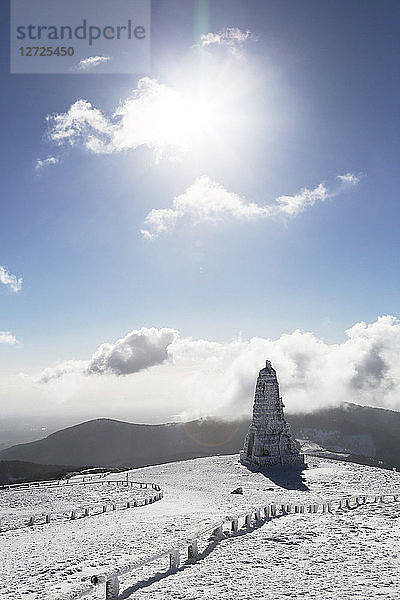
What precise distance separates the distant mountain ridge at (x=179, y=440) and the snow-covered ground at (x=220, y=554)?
106 metres

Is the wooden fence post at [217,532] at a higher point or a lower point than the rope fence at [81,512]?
higher

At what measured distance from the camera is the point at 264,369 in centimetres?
5300

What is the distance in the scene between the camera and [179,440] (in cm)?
15225

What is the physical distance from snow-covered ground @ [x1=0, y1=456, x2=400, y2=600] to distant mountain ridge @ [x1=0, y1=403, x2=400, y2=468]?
4160 inches

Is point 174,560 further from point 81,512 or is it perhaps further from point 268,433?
point 268,433

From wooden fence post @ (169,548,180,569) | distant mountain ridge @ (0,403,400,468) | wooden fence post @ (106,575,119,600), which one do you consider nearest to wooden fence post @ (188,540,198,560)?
wooden fence post @ (169,548,180,569)

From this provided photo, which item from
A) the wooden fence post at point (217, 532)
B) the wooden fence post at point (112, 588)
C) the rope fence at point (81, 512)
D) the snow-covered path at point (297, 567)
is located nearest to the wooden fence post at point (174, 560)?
the snow-covered path at point (297, 567)

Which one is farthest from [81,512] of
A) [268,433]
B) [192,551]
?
[268,433]

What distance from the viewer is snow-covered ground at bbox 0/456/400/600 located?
506 inches

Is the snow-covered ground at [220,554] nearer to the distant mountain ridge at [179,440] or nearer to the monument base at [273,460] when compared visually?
the monument base at [273,460]

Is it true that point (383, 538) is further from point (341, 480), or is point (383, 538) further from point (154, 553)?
point (341, 480)

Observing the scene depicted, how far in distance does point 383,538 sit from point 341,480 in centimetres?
2173

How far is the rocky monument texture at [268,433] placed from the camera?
4781 centimetres

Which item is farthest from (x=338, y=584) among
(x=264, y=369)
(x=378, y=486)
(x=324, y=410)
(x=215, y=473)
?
(x=324, y=410)
